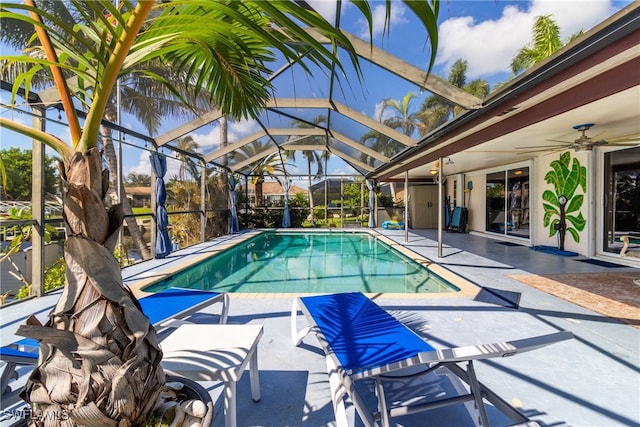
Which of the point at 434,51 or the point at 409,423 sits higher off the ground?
the point at 434,51

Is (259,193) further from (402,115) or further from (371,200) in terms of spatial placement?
(402,115)

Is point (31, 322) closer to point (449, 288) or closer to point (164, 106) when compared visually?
point (449, 288)

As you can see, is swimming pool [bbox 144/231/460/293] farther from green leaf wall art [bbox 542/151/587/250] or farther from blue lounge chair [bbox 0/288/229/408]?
green leaf wall art [bbox 542/151/587/250]

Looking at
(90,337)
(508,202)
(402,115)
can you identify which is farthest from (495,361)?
(508,202)

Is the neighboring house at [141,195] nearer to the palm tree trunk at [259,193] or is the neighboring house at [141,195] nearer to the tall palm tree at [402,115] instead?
the palm tree trunk at [259,193]

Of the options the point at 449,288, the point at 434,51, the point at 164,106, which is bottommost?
the point at 449,288

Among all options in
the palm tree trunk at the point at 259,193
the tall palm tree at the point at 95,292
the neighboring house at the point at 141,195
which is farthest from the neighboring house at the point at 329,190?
the tall palm tree at the point at 95,292

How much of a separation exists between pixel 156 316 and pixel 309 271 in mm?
4985

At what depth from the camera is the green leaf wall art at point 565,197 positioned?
7.52 m

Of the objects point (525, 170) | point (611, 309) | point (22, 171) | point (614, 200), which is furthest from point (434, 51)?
point (22, 171)

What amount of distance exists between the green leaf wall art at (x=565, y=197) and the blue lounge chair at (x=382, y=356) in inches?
289

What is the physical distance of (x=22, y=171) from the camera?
18.3 meters

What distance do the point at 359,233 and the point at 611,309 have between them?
36.8ft

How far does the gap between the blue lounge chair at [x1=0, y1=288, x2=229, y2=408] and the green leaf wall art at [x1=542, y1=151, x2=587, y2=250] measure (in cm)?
836
